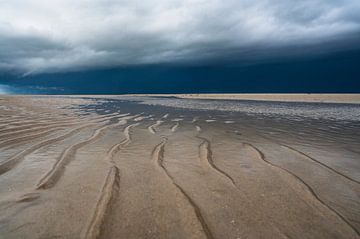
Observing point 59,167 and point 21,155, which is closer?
point 59,167

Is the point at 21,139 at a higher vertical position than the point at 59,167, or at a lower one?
lower

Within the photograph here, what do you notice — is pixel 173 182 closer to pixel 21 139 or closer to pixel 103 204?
pixel 103 204

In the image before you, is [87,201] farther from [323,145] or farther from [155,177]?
[323,145]

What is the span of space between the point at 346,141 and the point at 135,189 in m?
7.95

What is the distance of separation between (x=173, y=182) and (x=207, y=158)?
6.54ft

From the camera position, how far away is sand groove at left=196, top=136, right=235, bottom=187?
5656 millimetres

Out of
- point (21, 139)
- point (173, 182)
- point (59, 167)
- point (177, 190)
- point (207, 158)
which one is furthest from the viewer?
point (21, 139)

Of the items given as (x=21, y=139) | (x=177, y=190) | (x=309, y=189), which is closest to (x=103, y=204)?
(x=177, y=190)

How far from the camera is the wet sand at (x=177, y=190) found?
137 inches

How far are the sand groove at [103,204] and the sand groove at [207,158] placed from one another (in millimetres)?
1938

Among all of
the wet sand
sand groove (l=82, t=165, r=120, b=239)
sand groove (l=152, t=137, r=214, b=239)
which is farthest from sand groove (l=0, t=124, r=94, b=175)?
sand groove (l=152, t=137, r=214, b=239)

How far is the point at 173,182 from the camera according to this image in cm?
516

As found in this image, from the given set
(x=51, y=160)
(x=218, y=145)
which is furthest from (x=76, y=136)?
(x=218, y=145)

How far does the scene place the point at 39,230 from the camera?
3375mm
